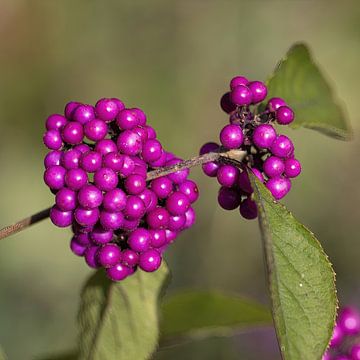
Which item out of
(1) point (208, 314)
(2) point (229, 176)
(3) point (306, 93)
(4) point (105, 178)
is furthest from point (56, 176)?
(1) point (208, 314)

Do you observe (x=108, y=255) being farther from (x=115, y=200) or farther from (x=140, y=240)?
(x=115, y=200)

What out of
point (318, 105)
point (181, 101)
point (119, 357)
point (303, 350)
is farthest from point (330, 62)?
point (303, 350)

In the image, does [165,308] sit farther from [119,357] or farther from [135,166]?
[135,166]

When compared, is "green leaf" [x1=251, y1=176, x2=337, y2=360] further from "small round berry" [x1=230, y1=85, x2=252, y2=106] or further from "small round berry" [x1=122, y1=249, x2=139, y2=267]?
"small round berry" [x1=122, y1=249, x2=139, y2=267]

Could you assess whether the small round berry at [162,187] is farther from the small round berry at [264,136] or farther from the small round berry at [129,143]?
the small round berry at [264,136]

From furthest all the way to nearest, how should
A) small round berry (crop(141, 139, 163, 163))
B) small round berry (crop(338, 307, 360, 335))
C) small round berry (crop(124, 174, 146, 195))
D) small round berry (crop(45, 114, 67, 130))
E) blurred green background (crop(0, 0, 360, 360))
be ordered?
blurred green background (crop(0, 0, 360, 360)) < small round berry (crop(338, 307, 360, 335)) < small round berry (crop(45, 114, 67, 130)) < small round berry (crop(141, 139, 163, 163)) < small round berry (crop(124, 174, 146, 195))

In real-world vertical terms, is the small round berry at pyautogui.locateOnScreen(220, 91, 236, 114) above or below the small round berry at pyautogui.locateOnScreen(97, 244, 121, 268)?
above

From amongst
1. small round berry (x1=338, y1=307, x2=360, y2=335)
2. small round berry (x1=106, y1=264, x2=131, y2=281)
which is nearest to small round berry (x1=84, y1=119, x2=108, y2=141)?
small round berry (x1=106, y1=264, x2=131, y2=281)
